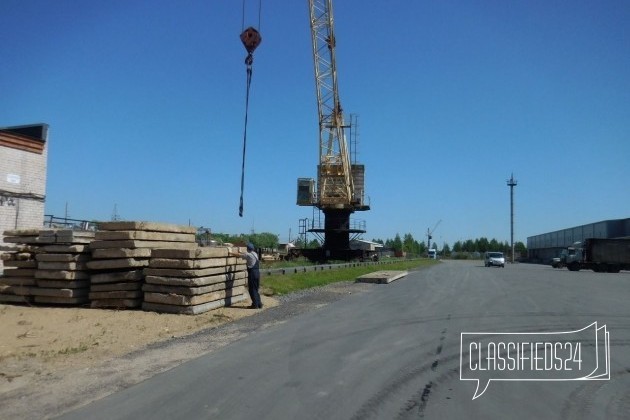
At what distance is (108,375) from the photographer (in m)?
6.82

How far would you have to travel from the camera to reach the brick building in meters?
18.3

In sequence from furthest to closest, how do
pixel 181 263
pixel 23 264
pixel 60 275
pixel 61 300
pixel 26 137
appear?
1. pixel 26 137
2. pixel 23 264
3. pixel 61 300
4. pixel 60 275
5. pixel 181 263

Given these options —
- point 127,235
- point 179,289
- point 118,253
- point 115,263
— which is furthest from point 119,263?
point 179,289

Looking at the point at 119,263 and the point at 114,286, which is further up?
the point at 119,263

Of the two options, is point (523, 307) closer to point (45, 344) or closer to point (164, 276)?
point (164, 276)

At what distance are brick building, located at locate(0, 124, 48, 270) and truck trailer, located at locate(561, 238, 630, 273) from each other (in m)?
45.1

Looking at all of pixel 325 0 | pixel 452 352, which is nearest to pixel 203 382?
pixel 452 352

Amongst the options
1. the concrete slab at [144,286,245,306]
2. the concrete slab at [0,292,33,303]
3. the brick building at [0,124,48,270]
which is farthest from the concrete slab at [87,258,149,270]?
the brick building at [0,124,48,270]

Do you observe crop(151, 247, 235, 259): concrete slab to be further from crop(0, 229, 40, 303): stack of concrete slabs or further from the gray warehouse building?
the gray warehouse building

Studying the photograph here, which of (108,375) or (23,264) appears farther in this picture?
(23,264)

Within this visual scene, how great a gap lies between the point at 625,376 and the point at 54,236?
40.1ft

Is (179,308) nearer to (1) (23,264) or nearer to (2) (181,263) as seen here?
(2) (181,263)

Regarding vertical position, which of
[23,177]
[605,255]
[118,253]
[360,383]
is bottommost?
[360,383]

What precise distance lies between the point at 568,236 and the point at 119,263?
9202cm
